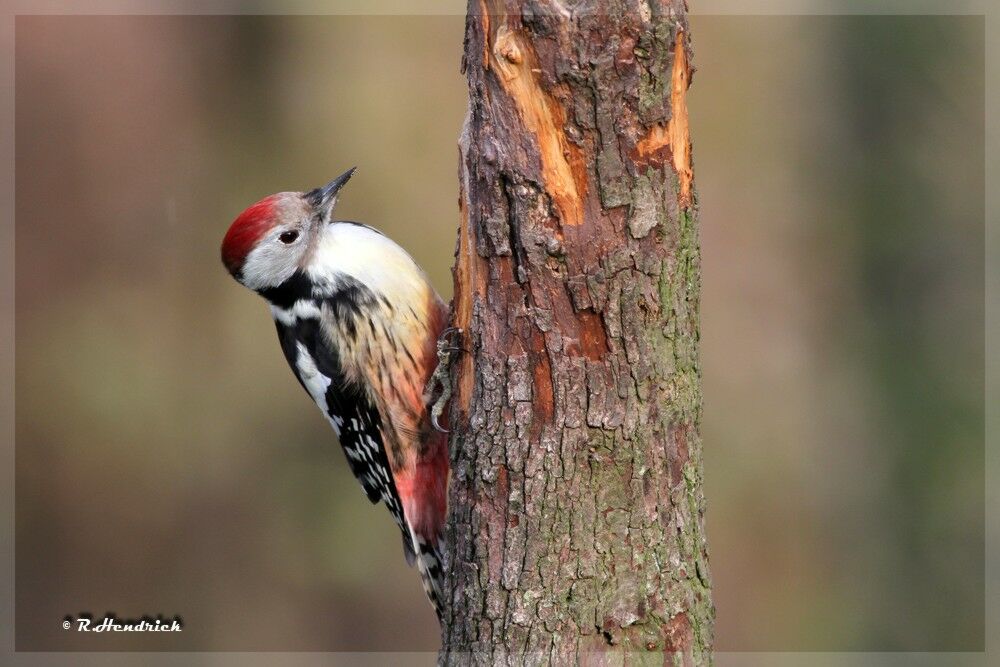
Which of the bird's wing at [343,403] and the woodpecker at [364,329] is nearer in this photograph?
the woodpecker at [364,329]

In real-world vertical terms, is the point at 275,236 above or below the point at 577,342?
above

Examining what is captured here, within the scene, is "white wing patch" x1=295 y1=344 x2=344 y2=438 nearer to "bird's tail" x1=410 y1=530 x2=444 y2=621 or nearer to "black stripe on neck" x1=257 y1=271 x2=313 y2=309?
"black stripe on neck" x1=257 y1=271 x2=313 y2=309

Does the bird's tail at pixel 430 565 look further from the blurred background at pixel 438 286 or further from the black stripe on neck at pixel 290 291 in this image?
the blurred background at pixel 438 286

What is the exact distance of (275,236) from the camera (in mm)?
2939

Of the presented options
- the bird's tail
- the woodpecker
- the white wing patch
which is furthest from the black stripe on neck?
the bird's tail

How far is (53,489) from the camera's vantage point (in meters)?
5.47

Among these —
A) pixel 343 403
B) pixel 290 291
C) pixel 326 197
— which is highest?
pixel 326 197

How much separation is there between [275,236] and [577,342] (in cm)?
127

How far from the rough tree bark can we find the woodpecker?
2.14ft

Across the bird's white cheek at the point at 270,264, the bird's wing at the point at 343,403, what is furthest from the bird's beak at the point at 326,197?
the bird's wing at the point at 343,403

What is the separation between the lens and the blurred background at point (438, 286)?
5.17 meters

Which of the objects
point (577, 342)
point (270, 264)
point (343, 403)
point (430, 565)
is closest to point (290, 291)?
point (270, 264)

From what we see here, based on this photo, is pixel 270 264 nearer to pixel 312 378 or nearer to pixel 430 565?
pixel 312 378

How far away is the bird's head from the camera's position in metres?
2.93
